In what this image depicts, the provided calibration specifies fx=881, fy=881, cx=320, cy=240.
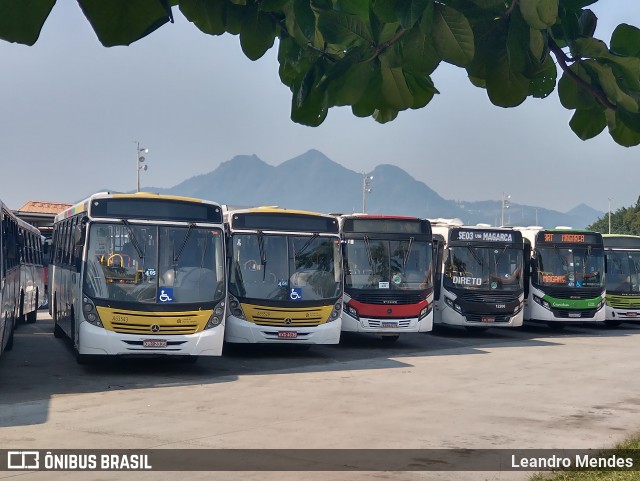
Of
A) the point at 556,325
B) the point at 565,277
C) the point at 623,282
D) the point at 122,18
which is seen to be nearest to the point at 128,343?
the point at 122,18

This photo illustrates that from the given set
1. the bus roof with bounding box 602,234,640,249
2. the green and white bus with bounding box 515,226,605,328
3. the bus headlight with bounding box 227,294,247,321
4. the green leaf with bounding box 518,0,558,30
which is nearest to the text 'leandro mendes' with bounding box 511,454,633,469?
the green leaf with bounding box 518,0,558,30

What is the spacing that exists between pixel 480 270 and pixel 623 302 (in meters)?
7.21

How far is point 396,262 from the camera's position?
21156 mm

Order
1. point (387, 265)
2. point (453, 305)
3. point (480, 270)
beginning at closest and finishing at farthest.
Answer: point (387, 265)
point (453, 305)
point (480, 270)

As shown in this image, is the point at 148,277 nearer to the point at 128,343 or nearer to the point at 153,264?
the point at 153,264

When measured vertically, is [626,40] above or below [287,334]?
above

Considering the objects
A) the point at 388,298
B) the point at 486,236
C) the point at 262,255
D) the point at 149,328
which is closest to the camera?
the point at 149,328

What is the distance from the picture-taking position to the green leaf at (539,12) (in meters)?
2.26

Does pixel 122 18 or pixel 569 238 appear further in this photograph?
pixel 569 238

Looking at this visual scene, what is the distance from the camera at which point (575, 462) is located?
837 centimetres

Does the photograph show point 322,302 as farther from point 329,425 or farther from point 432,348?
point 329,425

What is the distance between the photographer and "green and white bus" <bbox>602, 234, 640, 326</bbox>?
93.8ft

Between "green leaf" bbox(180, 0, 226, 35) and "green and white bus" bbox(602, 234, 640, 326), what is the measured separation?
27.2 metres

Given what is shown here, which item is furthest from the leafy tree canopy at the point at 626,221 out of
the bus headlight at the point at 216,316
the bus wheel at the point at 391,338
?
the bus headlight at the point at 216,316
